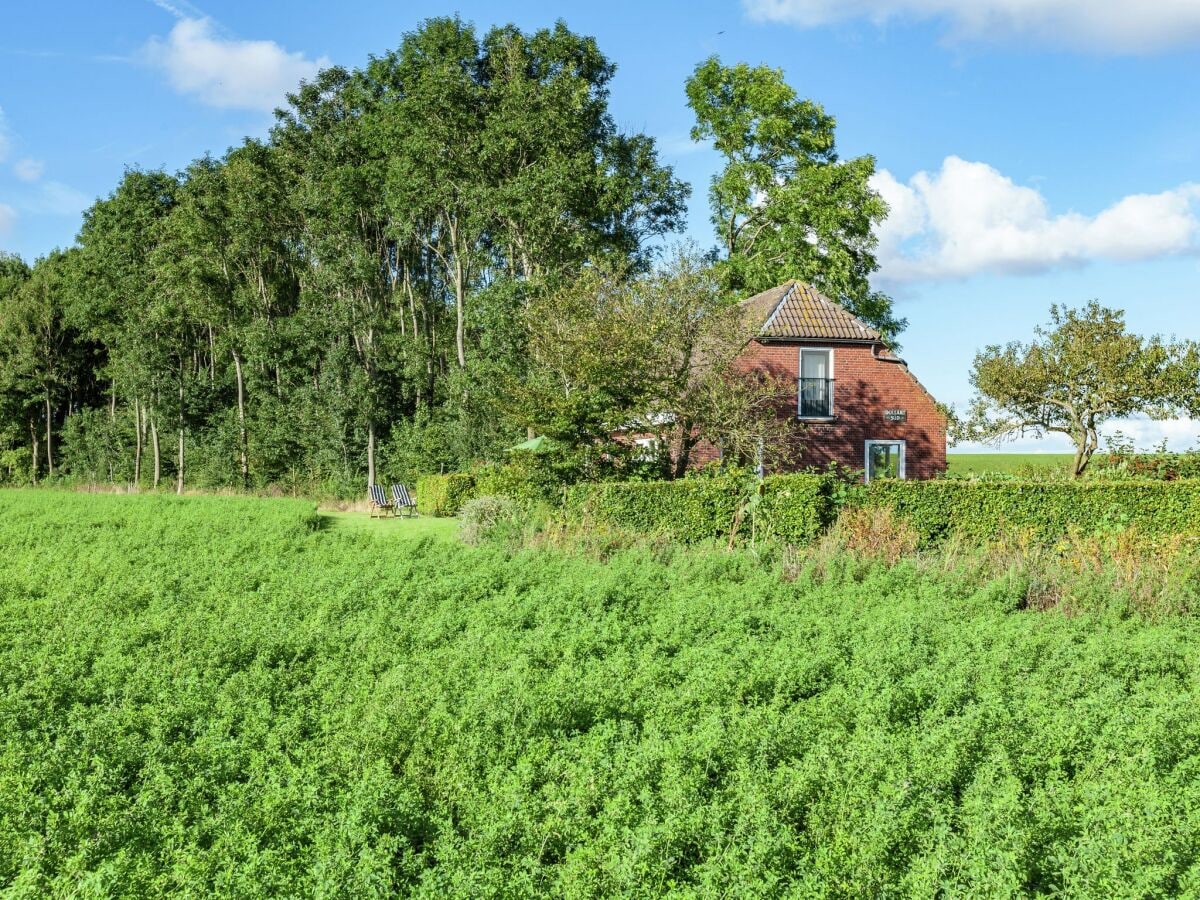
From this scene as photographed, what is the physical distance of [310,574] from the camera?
12391 millimetres

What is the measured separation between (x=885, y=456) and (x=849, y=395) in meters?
1.99

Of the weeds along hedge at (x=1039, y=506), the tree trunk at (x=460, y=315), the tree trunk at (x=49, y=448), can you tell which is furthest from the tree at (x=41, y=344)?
the weeds along hedge at (x=1039, y=506)

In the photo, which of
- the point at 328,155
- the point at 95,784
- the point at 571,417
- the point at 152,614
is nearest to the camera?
the point at 95,784

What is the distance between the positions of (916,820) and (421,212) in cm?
3179

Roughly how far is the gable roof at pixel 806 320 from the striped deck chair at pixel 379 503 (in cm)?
1103

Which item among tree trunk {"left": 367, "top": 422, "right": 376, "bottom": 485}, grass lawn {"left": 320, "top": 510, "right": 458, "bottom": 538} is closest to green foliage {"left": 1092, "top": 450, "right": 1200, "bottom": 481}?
grass lawn {"left": 320, "top": 510, "right": 458, "bottom": 538}

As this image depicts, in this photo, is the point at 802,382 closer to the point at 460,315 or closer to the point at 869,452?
the point at 869,452

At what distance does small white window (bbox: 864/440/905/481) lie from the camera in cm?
2575

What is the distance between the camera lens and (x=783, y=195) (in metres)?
32.4

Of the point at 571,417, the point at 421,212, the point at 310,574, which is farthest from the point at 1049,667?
the point at 421,212

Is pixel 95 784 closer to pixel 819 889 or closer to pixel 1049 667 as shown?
pixel 819 889

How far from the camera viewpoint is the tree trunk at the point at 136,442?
141 feet

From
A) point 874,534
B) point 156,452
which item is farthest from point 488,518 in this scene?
point 156,452

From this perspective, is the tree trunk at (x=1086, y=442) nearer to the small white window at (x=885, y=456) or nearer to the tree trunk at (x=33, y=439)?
the small white window at (x=885, y=456)
